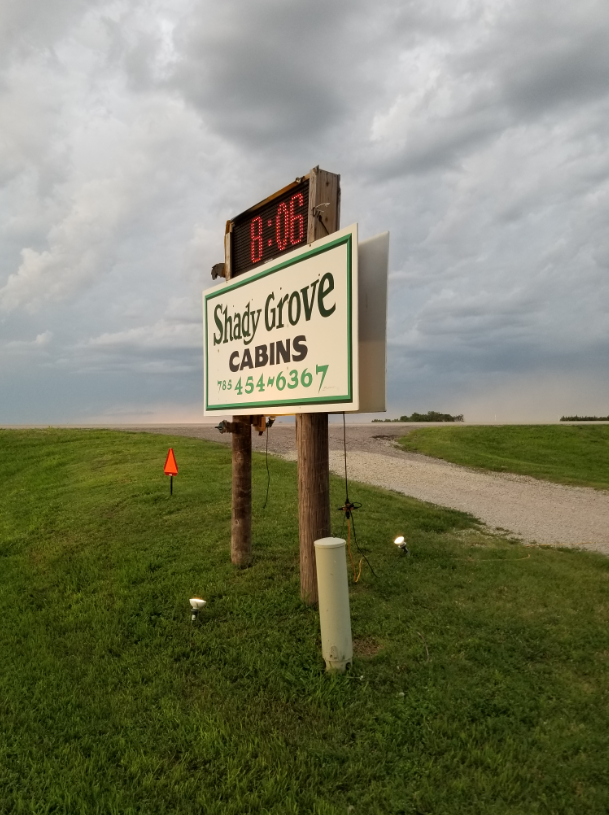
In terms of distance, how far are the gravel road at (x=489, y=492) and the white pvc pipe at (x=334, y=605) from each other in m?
5.47

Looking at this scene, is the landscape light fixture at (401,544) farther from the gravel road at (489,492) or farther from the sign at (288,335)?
the gravel road at (489,492)

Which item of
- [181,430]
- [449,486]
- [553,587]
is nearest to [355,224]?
[553,587]

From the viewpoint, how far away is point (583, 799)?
128 inches

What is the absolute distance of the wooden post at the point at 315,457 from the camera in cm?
562

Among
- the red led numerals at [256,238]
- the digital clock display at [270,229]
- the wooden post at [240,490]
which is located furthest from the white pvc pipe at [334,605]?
the red led numerals at [256,238]

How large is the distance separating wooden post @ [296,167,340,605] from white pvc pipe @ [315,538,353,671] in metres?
1.07

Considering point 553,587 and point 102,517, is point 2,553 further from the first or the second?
point 553,587

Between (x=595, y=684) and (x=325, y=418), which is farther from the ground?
(x=325, y=418)

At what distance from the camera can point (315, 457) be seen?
570 cm

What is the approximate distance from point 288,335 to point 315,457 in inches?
46.6

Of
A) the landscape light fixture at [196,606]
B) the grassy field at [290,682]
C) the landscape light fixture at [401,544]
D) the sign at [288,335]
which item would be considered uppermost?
the sign at [288,335]

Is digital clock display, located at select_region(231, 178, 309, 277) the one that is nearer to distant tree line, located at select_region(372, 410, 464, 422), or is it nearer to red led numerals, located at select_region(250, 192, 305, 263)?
red led numerals, located at select_region(250, 192, 305, 263)

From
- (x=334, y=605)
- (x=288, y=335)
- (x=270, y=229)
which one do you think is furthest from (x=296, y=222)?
(x=334, y=605)

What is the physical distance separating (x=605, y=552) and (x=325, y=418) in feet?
17.4
